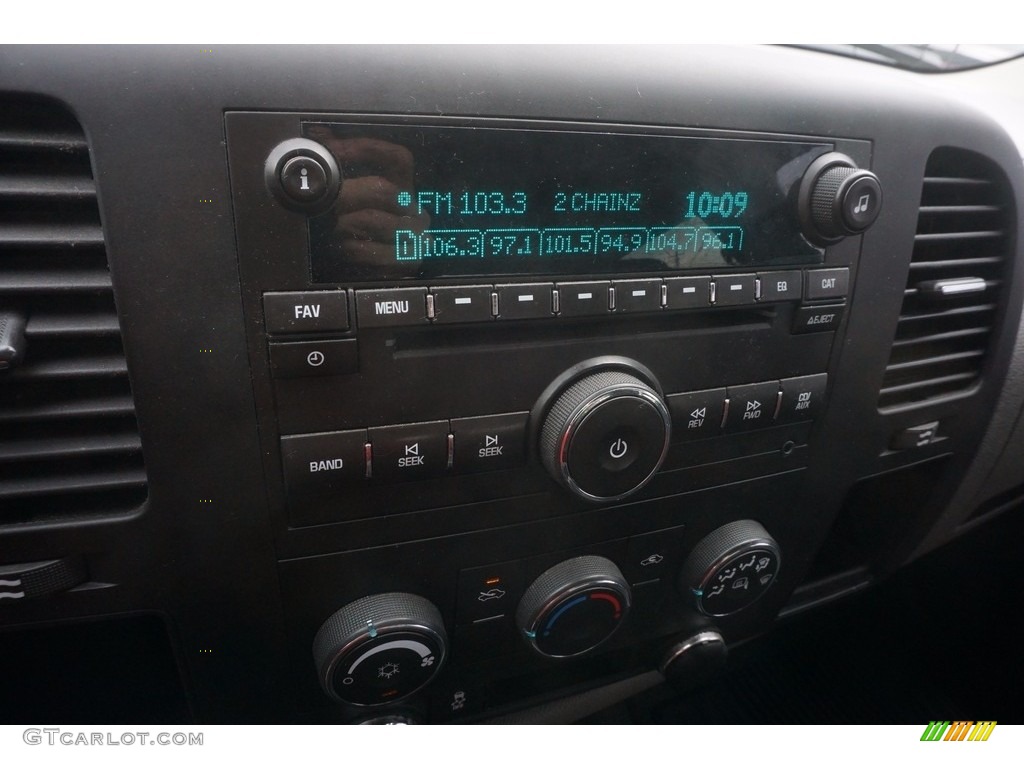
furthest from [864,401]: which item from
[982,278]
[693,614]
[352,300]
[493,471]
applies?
[352,300]

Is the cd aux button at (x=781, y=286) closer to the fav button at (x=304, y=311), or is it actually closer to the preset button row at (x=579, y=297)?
the preset button row at (x=579, y=297)

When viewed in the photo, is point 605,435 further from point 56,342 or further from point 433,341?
point 56,342

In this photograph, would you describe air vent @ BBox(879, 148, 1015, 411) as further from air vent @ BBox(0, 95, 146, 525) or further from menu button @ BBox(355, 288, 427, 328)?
air vent @ BBox(0, 95, 146, 525)

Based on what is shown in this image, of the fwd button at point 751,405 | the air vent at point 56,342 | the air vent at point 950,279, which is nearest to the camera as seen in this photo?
the air vent at point 56,342

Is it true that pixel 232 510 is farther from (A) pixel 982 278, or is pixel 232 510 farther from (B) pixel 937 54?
(B) pixel 937 54

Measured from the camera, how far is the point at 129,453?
56 centimetres

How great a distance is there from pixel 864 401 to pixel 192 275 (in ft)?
2.49

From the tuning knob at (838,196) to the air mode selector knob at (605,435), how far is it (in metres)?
0.24

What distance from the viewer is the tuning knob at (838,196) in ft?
2.11

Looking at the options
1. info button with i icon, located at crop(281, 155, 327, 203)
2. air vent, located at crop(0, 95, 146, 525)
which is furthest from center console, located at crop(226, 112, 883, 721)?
air vent, located at crop(0, 95, 146, 525)

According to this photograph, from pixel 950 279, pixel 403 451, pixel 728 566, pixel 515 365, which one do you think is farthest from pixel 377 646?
pixel 950 279

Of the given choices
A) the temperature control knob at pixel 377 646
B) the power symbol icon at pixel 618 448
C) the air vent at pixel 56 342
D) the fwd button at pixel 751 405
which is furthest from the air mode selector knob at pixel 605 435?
the air vent at pixel 56 342

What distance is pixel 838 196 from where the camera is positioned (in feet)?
2.10

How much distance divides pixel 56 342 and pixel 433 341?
0.29 m
